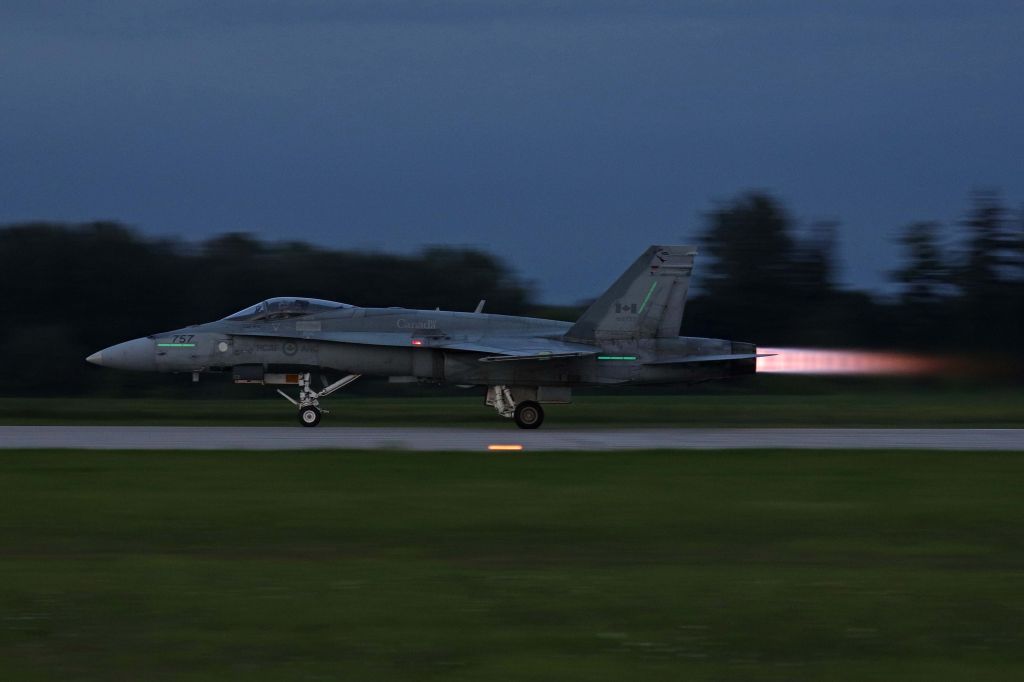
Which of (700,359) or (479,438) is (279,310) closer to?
(479,438)

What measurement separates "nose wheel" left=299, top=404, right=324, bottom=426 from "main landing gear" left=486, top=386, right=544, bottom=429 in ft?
12.1

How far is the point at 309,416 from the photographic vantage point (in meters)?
26.1

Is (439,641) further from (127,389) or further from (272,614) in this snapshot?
(127,389)

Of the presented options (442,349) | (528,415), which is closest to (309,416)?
(442,349)

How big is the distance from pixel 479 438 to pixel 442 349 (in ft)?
11.8

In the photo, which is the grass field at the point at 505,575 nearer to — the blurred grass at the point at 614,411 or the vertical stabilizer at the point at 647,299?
the vertical stabilizer at the point at 647,299

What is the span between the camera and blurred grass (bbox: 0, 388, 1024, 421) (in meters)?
29.1

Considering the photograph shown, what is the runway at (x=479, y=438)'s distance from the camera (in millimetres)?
20469

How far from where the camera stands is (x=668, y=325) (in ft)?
86.4

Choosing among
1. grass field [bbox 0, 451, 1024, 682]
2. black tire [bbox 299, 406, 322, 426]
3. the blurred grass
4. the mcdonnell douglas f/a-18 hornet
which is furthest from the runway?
grass field [bbox 0, 451, 1024, 682]

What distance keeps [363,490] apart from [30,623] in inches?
268

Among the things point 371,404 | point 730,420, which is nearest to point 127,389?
point 371,404

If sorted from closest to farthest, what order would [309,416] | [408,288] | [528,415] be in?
[309,416]
[528,415]
[408,288]

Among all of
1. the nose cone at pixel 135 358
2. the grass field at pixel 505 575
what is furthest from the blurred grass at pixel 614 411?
the grass field at pixel 505 575
